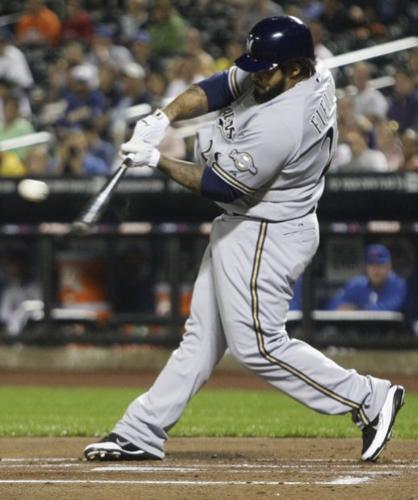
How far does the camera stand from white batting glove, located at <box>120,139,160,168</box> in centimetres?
544

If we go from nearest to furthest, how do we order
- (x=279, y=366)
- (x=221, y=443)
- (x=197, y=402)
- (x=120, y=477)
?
(x=120, y=477)
(x=279, y=366)
(x=221, y=443)
(x=197, y=402)

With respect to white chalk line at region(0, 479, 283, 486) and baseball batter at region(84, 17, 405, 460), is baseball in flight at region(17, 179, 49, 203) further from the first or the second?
white chalk line at region(0, 479, 283, 486)

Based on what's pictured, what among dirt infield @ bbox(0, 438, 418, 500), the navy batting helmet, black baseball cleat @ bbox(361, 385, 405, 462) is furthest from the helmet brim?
dirt infield @ bbox(0, 438, 418, 500)

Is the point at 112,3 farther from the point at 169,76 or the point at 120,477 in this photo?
the point at 120,477

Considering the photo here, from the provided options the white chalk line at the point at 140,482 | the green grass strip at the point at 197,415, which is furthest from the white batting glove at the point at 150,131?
the green grass strip at the point at 197,415

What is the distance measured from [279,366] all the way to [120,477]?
2.70 ft

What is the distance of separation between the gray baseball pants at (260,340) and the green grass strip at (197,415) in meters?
1.53

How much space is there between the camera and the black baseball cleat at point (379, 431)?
222 inches

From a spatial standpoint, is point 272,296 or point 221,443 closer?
point 272,296

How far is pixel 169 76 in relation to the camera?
564 inches

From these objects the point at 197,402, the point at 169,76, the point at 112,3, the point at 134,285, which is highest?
the point at 112,3

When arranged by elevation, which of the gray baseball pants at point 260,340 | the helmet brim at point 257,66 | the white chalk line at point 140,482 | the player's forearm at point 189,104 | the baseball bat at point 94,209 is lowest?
the white chalk line at point 140,482

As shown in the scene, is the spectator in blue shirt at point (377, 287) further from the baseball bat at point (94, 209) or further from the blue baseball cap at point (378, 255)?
the baseball bat at point (94, 209)

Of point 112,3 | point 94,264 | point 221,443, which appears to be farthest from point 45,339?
point 112,3
